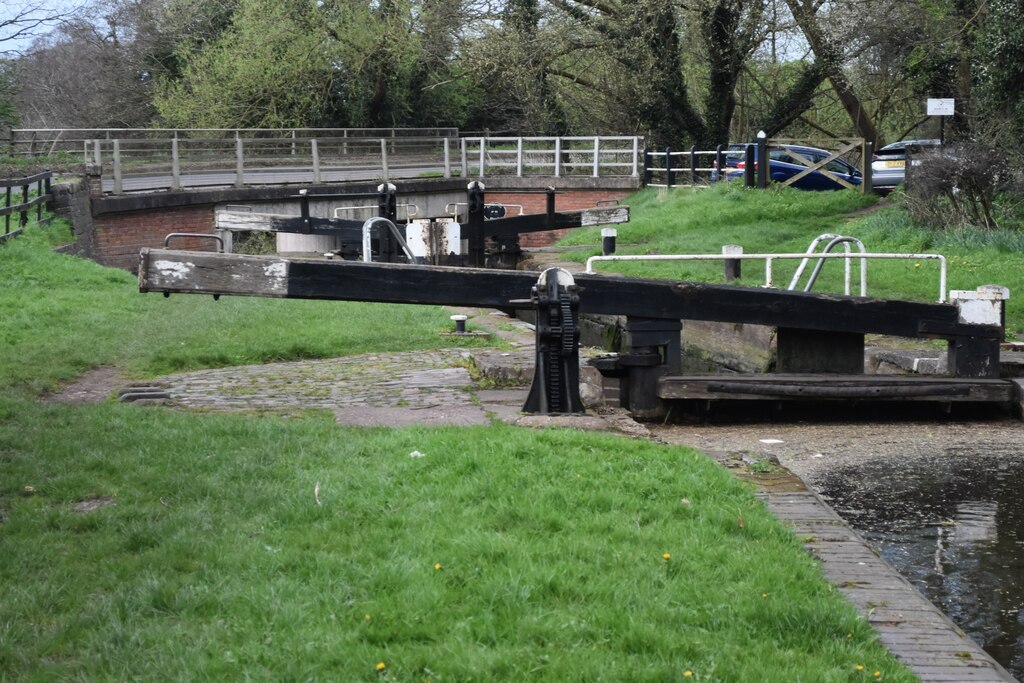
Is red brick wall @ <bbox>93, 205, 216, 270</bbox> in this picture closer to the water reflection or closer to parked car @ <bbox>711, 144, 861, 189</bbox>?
parked car @ <bbox>711, 144, 861, 189</bbox>

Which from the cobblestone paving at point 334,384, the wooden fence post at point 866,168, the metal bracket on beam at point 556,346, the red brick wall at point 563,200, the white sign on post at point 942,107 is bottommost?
the cobblestone paving at point 334,384

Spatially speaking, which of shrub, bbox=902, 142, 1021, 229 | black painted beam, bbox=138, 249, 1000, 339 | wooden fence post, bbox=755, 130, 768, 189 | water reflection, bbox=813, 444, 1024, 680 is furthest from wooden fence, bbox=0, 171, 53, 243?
water reflection, bbox=813, 444, 1024, 680

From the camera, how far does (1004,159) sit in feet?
66.1

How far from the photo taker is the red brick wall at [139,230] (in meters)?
28.4

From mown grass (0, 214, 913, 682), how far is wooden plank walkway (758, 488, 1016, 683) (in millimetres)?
132

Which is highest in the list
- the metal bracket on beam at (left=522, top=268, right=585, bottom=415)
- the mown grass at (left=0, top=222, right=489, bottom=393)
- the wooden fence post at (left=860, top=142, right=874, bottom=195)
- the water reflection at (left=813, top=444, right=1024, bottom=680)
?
the wooden fence post at (left=860, top=142, right=874, bottom=195)

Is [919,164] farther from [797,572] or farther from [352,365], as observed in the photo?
[797,572]

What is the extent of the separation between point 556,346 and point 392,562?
11.6 ft

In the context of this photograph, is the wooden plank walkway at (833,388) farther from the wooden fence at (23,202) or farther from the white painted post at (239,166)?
the white painted post at (239,166)

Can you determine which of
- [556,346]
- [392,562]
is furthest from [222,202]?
[392,562]

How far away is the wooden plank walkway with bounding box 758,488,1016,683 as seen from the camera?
4051 mm

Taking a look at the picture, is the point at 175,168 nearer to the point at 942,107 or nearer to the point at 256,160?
the point at 256,160

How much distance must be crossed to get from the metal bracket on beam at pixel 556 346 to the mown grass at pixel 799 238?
6796 millimetres

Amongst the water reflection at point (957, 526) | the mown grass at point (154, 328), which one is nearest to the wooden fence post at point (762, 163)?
the mown grass at point (154, 328)
